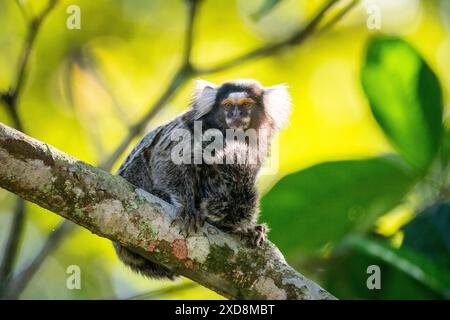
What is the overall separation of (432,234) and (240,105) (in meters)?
2.05

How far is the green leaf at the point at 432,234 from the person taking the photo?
3.60 metres

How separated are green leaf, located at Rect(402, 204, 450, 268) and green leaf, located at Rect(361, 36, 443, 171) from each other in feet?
0.97

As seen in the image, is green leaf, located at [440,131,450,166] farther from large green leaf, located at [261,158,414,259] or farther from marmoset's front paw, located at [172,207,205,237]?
marmoset's front paw, located at [172,207,205,237]

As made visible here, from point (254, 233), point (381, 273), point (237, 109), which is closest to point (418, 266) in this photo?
point (381, 273)

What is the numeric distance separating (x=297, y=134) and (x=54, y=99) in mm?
2326

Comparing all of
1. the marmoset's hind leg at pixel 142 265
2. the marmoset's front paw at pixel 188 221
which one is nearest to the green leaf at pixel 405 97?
the marmoset's front paw at pixel 188 221

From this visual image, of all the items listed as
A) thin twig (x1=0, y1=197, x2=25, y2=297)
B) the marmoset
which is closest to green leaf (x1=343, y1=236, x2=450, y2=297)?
the marmoset

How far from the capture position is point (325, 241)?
12.7 ft

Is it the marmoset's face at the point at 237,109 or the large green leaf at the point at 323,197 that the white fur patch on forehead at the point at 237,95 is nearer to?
the marmoset's face at the point at 237,109

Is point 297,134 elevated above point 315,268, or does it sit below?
above

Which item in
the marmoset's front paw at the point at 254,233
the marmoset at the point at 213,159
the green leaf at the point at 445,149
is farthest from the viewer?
the marmoset at the point at 213,159

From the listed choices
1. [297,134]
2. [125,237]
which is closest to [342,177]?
[125,237]

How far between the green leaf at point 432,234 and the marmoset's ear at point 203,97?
188 centimetres
